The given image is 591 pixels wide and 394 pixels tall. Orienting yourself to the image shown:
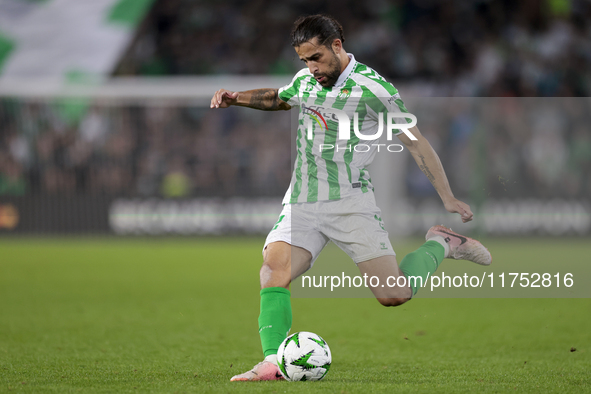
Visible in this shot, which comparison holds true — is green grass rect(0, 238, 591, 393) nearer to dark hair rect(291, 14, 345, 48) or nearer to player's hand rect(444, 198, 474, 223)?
player's hand rect(444, 198, 474, 223)

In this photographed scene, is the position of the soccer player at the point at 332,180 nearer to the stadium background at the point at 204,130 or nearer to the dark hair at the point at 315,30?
the dark hair at the point at 315,30

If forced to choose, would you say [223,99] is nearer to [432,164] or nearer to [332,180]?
[332,180]

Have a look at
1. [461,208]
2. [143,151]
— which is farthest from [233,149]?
[461,208]

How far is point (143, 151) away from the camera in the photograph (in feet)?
48.8

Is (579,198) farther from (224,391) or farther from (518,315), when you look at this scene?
(224,391)

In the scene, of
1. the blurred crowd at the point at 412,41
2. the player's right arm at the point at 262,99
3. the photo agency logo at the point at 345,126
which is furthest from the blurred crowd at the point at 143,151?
the photo agency logo at the point at 345,126

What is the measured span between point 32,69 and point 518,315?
39.7 feet

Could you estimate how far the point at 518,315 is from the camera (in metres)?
6.74

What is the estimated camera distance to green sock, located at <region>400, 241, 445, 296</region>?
14.0 ft

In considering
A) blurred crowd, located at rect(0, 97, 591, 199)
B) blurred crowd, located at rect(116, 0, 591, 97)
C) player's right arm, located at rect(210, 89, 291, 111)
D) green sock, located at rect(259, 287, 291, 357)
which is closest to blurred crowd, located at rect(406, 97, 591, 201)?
blurred crowd, located at rect(0, 97, 591, 199)

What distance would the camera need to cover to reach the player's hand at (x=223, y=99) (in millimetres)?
4203

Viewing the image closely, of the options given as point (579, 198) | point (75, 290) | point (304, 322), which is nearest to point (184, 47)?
point (579, 198)

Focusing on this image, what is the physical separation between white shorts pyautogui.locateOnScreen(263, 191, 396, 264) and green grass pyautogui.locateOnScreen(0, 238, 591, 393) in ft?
2.25

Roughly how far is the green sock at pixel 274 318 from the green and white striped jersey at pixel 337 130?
572 millimetres
